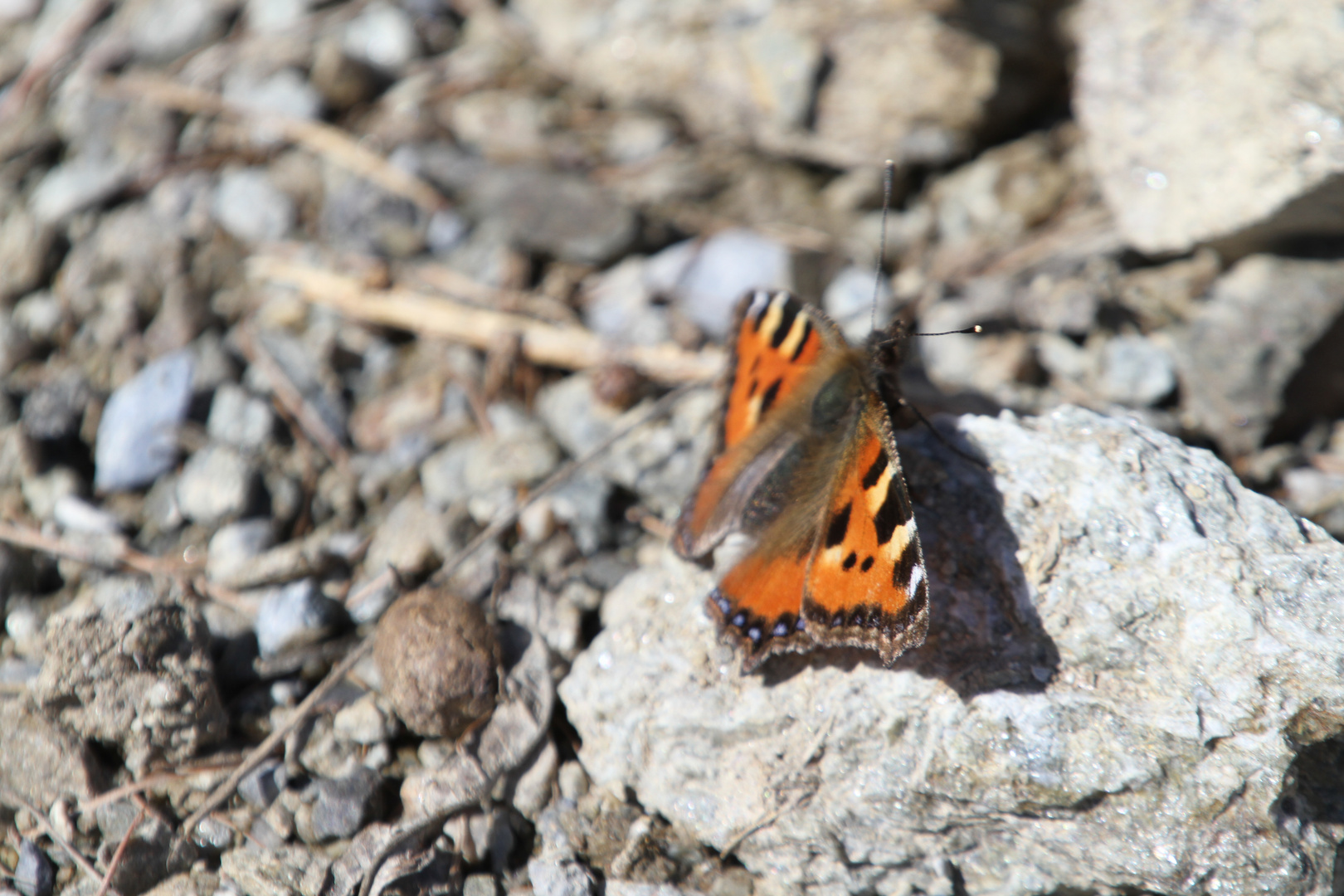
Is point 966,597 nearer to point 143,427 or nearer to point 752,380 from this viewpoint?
point 752,380

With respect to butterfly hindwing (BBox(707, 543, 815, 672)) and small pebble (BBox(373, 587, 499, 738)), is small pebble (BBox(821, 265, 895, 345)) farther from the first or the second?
small pebble (BBox(373, 587, 499, 738))

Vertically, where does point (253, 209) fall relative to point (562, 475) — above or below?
above

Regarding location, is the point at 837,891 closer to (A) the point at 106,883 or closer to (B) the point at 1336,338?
(A) the point at 106,883

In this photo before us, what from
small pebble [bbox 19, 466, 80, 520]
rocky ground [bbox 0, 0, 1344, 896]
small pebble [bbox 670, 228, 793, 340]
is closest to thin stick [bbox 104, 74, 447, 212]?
rocky ground [bbox 0, 0, 1344, 896]

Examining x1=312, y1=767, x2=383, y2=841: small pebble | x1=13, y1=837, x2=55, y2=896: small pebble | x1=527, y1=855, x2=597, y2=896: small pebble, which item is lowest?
x1=527, y1=855, x2=597, y2=896: small pebble

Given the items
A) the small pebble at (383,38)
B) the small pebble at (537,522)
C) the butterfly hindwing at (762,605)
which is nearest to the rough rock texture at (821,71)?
the small pebble at (383,38)

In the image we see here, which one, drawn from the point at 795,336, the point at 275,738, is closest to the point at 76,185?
the point at 275,738
